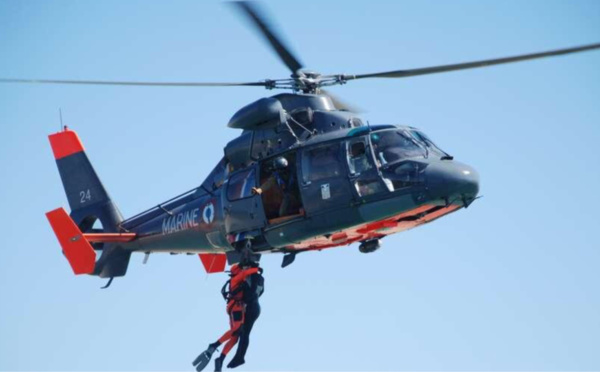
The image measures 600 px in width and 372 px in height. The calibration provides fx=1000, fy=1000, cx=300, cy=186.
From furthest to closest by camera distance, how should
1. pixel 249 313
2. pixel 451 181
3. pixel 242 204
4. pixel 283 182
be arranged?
pixel 242 204 < pixel 249 313 < pixel 283 182 < pixel 451 181

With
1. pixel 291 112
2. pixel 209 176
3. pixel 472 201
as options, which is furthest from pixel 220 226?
pixel 472 201

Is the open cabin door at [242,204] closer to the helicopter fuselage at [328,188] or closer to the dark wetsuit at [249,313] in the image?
the helicopter fuselage at [328,188]

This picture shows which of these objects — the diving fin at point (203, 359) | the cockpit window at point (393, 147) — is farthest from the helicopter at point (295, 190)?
the diving fin at point (203, 359)

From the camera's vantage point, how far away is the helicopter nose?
48.1ft

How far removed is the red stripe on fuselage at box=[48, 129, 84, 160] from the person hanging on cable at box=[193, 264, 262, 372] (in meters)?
5.51

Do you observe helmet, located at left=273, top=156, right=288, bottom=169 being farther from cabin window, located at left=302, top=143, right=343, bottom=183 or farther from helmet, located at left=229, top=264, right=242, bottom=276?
helmet, located at left=229, top=264, right=242, bottom=276

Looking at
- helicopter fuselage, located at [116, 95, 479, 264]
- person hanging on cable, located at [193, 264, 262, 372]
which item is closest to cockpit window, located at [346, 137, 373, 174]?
helicopter fuselage, located at [116, 95, 479, 264]

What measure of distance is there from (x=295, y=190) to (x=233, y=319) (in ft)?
7.81

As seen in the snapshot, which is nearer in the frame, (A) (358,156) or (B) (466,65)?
(B) (466,65)

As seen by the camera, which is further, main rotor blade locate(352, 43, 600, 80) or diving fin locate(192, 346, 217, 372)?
diving fin locate(192, 346, 217, 372)

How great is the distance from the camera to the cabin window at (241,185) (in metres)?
16.5

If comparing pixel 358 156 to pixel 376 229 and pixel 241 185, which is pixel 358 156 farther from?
pixel 241 185

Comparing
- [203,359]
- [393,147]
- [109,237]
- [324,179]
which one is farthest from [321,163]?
[109,237]

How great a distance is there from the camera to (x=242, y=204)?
16.6 m
